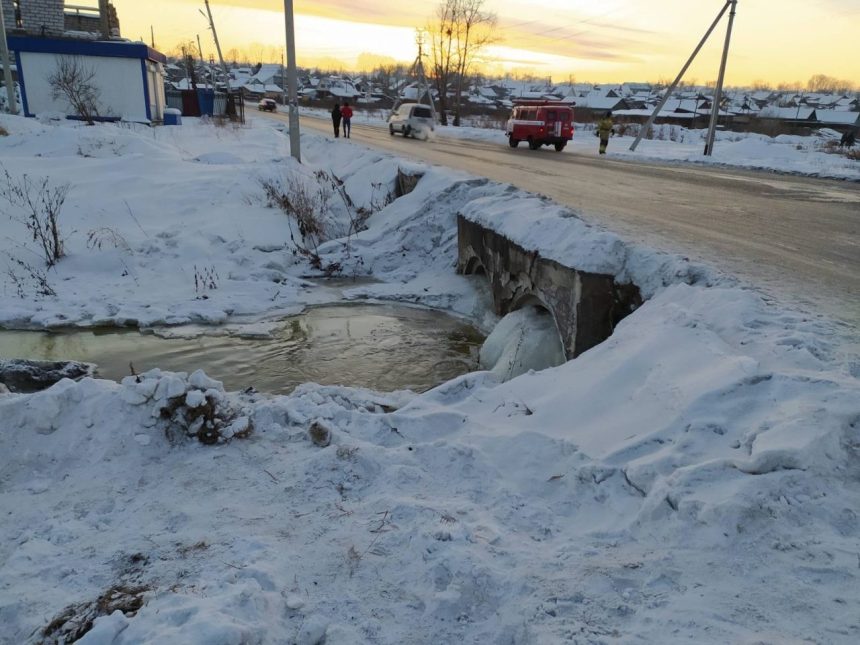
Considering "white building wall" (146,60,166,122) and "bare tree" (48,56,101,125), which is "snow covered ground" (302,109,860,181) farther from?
"bare tree" (48,56,101,125)

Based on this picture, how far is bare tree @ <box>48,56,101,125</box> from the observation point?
2333 cm

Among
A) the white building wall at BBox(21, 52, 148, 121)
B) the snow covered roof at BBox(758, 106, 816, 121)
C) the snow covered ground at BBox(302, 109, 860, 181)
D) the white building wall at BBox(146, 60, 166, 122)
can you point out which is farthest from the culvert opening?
the snow covered roof at BBox(758, 106, 816, 121)

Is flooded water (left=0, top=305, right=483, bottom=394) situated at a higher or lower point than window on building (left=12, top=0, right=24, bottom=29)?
lower

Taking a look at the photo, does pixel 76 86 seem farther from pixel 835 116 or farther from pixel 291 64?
pixel 835 116

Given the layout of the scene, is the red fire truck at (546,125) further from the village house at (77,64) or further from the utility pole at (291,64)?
the village house at (77,64)

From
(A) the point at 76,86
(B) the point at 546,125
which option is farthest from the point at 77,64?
(B) the point at 546,125

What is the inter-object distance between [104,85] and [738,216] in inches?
1028

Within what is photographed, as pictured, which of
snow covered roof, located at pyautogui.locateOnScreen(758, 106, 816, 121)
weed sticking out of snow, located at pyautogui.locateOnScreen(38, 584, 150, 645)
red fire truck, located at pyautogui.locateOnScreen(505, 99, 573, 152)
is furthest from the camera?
snow covered roof, located at pyautogui.locateOnScreen(758, 106, 816, 121)

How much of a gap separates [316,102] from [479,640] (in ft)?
311

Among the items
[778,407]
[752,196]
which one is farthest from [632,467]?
[752,196]

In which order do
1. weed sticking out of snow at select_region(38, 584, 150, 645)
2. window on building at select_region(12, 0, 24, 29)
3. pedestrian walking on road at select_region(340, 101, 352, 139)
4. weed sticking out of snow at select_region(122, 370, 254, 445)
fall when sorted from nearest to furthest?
weed sticking out of snow at select_region(38, 584, 150, 645)
weed sticking out of snow at select_region(122, 370, 254, 445)
pedestrian walking on road at select_region(340, 101, 352, 139)
window on building at select_region(12, 0, 24, 29)

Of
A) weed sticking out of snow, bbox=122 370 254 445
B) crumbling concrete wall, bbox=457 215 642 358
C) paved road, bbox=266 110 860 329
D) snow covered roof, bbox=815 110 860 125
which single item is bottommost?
weed sticking out of snow, bbox=122 370 254 445

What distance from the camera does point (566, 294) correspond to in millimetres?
6047

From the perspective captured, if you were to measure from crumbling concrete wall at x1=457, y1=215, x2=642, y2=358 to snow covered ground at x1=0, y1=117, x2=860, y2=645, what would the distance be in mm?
186
